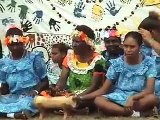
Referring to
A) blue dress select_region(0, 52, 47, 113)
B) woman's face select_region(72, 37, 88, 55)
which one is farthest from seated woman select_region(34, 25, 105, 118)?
blue dress select_region(0, 52, 47, 113)

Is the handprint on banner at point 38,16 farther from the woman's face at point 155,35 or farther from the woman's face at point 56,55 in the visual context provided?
the woman's face at point 155,35

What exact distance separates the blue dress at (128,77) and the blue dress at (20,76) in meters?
1.06

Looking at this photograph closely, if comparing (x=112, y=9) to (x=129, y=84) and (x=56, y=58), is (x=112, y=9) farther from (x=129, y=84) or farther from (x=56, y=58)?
(x=129, y=84)

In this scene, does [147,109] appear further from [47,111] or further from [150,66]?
[47,111]

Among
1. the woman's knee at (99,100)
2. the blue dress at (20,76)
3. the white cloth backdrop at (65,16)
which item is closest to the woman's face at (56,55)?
the blue dress at (20,76)

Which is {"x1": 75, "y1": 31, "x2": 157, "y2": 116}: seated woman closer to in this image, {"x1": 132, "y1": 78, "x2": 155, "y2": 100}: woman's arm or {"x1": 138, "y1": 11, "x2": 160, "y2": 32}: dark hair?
{"x1": 132, "y1": 78, "x2": 155, "y2": 100}: woman's arm

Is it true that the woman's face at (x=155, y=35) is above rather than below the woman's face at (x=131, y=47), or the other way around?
above

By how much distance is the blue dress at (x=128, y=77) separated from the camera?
6.05 m

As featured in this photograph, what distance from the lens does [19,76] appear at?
654 centimetres

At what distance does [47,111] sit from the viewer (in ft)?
20.6

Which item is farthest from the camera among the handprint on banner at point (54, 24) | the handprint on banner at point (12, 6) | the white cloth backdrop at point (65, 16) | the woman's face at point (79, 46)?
the handprint on banner at point (12, 6)

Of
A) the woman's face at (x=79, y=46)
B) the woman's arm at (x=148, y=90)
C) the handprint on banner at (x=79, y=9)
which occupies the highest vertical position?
the handprint on banner at (x=79, y=9)

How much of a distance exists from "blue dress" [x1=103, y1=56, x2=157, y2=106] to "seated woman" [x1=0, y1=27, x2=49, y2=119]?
1.03 metres

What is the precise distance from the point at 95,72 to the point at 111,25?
1.79 meters
